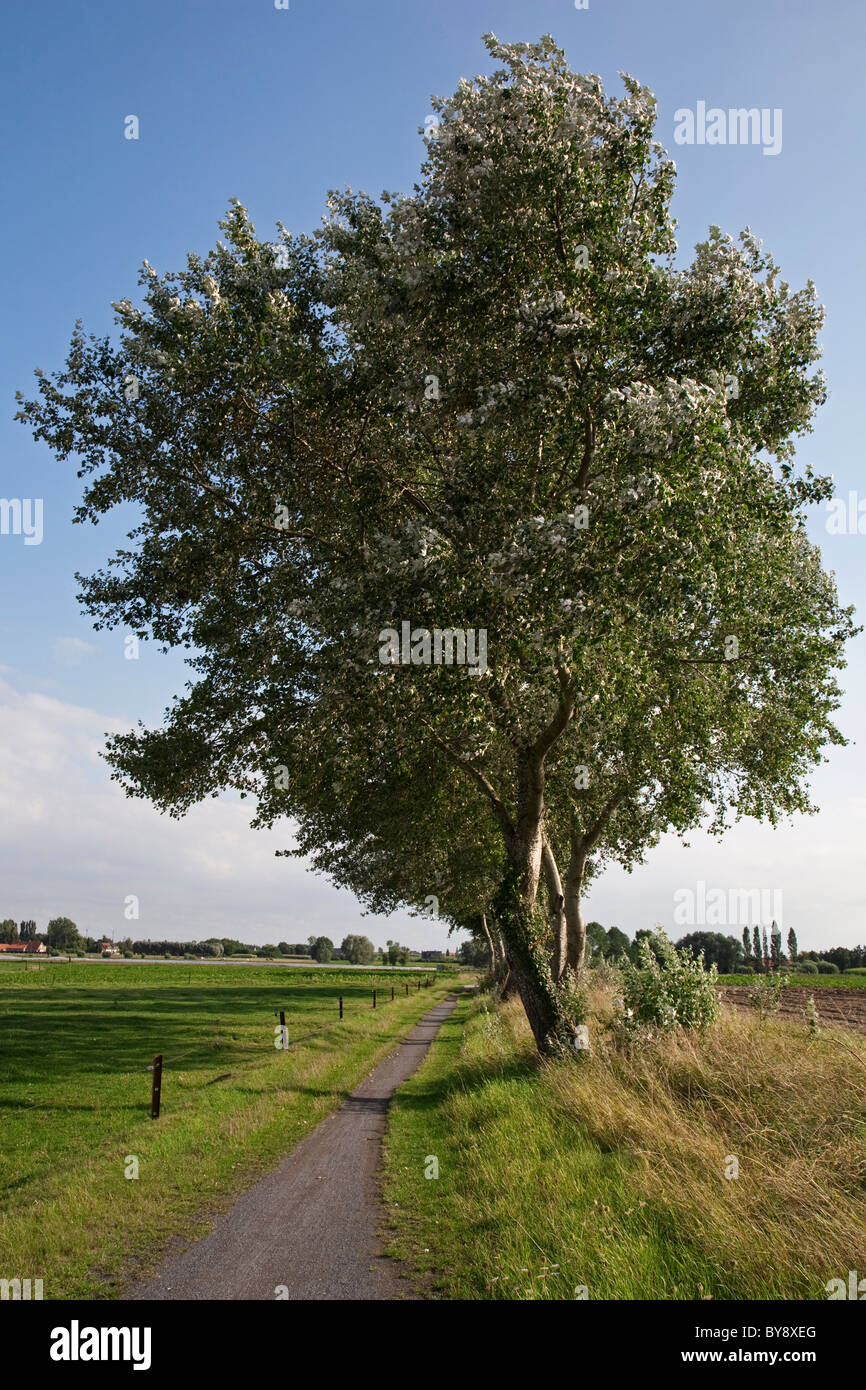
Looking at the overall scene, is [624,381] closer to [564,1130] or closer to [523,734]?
[523,734]

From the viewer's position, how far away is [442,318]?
48.0 feet

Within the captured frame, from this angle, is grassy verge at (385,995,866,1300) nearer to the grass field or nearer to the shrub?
the shrub

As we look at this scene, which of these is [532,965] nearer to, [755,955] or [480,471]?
[480,471]

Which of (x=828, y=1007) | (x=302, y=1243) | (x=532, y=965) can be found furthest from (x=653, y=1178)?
(x=828, y=1007)

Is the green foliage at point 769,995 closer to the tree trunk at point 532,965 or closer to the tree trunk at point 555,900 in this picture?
the tree trunk at point 532,965

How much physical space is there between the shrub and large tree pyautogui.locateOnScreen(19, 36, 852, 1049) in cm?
185

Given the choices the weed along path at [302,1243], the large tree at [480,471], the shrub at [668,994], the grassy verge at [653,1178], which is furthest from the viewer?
the shrub at [668,994]

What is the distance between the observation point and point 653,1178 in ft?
28.1

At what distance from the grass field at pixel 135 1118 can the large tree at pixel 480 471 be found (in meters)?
6.69

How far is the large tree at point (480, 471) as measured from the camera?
1290cm

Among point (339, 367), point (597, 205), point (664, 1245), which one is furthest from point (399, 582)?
point (664, 1245)

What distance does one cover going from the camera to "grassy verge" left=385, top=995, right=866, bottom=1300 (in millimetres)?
6648

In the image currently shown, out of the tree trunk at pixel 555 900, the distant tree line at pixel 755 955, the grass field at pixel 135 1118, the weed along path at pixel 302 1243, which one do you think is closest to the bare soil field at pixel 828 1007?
the tree trunk at pixel 555 900

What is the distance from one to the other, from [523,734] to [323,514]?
6652 millimetres
